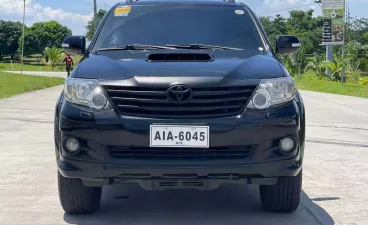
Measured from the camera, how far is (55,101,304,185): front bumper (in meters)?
3.98

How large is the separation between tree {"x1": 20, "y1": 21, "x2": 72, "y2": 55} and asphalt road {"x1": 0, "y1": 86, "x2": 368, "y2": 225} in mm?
68255

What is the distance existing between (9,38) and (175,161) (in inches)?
3118

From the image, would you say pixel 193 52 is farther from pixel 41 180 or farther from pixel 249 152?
pixel 41 180

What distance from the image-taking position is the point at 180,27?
531cm

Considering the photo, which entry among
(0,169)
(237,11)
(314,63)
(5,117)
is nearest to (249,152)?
(237,11)

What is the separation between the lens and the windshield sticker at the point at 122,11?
5543 millimetres

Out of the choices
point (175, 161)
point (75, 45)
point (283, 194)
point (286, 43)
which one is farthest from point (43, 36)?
point (175, 161)

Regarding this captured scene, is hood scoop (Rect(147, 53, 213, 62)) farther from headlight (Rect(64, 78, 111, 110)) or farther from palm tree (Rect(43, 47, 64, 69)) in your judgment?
→ palm tree (Rect(43, 47, 64, 69))

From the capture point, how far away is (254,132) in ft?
13.1

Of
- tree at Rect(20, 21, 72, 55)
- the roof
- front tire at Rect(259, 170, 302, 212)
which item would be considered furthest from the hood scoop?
tree at Rect(20, 21, 72, 55)

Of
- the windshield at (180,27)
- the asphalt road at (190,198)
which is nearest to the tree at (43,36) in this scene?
the asphalt road at (190,198)

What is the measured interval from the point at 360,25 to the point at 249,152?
6117cm

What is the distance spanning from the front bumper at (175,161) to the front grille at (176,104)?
6cm

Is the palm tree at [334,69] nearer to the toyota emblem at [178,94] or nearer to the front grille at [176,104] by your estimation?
the front grille at [176,104]
